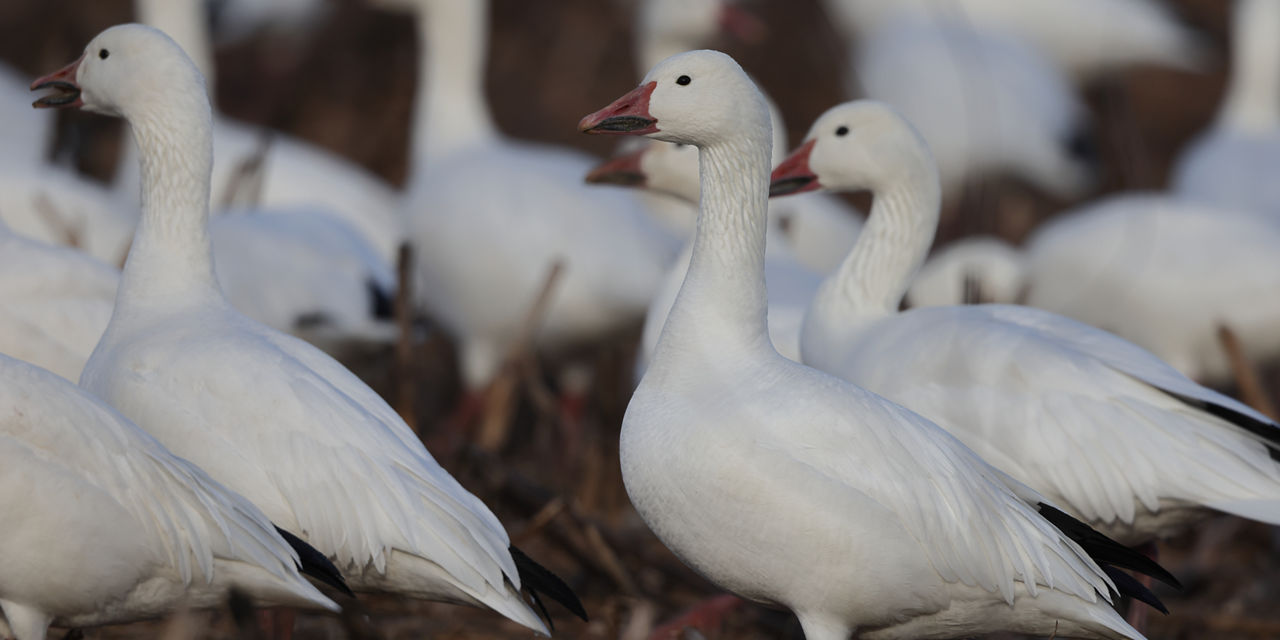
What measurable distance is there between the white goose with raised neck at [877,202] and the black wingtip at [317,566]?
74.3 inches

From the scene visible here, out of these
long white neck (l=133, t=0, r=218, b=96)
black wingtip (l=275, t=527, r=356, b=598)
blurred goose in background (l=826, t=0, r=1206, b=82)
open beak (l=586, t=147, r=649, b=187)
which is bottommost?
black wingtip (l=275, t=527, r=356, b=598)

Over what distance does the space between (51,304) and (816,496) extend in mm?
2430

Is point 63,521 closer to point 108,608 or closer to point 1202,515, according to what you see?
point 108,608

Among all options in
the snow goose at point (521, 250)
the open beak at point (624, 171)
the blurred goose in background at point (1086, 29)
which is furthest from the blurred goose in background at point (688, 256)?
the blurred goose in background at point (1086, 29)

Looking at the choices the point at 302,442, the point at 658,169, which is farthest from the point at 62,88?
the point at 658,169

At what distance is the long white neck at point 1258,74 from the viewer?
9.41 m

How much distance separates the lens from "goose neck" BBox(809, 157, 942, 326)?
4.88 meters

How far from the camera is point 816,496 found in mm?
3479

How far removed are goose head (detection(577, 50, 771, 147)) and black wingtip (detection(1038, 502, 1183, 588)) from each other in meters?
1.14

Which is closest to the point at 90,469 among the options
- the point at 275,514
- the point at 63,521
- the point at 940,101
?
the point at 63,521

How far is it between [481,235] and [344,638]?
8.78 ft

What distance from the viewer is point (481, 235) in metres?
7.00

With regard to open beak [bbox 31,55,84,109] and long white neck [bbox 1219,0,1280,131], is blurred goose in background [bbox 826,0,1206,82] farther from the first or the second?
→ open beak [bbox 31,55,84,109]

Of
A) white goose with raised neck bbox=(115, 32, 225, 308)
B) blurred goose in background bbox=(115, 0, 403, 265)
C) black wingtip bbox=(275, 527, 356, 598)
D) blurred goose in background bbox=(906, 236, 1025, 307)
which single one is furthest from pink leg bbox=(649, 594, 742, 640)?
blurred goose in background bbox=(115, 0, 403, 265)
